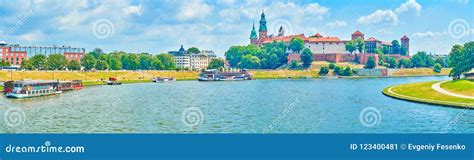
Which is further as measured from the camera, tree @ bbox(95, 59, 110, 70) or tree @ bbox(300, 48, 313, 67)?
tree @ bbox(300, 48, 313, 67)

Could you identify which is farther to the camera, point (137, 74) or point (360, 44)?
point (360, 44)

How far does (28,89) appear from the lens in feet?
220

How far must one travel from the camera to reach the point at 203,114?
142 feet

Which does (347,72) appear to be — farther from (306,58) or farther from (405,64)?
(405,64)

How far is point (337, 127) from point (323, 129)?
117 centimetres

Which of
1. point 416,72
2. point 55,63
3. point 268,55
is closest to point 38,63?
point 55,63

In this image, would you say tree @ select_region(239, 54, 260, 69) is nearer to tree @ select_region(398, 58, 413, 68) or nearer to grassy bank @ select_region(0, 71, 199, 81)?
grassy bank @ select_region(0, 71, 199, 81)

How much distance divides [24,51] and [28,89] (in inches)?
3470

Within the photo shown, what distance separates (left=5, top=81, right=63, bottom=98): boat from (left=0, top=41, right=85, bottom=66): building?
69028mm

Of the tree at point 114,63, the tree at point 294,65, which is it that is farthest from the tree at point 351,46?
the tree at point 114,63

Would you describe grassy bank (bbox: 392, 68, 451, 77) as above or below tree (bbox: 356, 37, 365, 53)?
below

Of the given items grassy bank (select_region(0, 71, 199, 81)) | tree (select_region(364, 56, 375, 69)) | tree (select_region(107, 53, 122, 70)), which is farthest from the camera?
tree (select_region(364, 56, 375, 69))

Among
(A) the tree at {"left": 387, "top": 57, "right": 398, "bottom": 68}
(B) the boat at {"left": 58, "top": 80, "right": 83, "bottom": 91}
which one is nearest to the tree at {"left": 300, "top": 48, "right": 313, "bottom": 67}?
(A) the tree at {"left": 387, "top": 57, "right": 398, "bottom": 68}

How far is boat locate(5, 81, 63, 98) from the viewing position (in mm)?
65625
